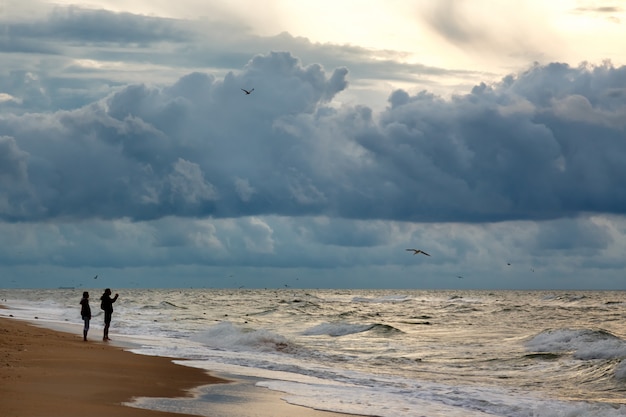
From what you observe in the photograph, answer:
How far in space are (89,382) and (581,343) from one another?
78.8 ft

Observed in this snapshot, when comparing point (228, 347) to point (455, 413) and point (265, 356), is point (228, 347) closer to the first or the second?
point (265, 356)

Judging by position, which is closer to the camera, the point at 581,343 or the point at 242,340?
the point at 581,343

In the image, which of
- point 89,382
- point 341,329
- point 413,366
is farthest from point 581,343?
point 89,382

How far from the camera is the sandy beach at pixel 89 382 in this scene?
12844 mm

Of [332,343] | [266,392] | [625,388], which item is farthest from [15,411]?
[332,343]

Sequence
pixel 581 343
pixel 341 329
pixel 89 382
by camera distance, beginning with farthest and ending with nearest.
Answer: pixel 341 329 < pixel 581 343 < pixel 89 382

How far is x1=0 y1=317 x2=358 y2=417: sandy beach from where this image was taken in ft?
42.1

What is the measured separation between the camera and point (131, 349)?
27.2 metres

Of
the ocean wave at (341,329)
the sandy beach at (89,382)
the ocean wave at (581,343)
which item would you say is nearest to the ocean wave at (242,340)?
the ocean wave at (341,329)

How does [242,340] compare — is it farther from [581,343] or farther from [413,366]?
[581,343]

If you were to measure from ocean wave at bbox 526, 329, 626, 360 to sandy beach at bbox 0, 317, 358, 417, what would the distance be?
1751cm

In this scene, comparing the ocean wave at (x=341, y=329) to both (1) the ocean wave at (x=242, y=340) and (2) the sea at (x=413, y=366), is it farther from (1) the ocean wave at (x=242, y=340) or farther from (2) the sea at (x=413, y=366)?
(1) the ocean wave at (x=242, y=340)

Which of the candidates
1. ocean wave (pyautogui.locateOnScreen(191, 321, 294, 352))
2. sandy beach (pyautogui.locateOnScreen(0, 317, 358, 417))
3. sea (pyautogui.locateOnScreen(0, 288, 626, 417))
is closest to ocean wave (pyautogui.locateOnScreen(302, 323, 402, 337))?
sea (pyautogui.locateOnScreen(0, 288, 626, 417))

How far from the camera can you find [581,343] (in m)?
32.9
